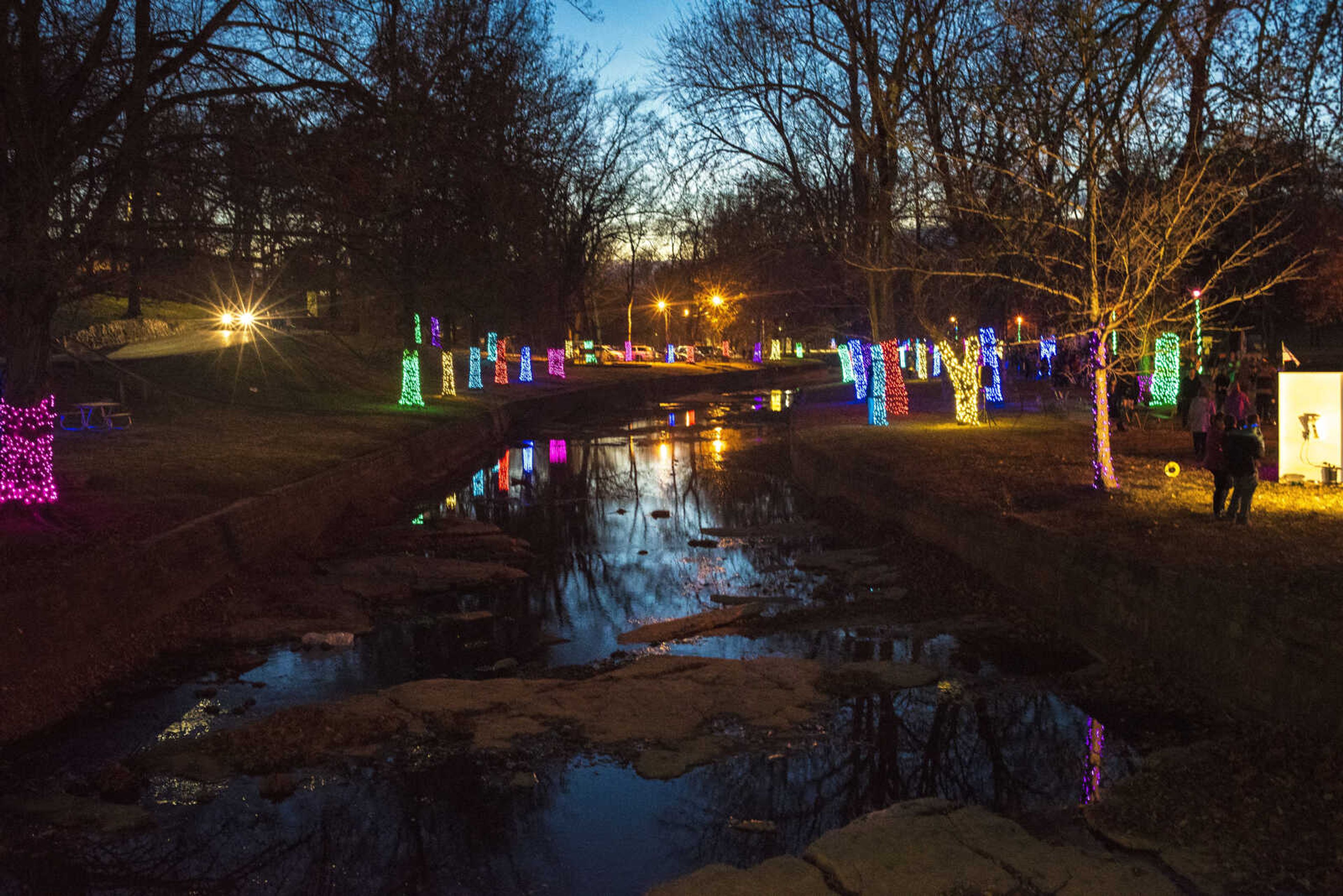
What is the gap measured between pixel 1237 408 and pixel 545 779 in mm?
7932

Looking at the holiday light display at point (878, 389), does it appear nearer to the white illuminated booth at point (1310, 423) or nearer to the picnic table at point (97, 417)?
the white illuminated booth at point (1310, 423)

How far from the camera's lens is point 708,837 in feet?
19.8

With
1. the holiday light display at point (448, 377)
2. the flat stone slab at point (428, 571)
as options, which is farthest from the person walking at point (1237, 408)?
the holiday light display at point (448, 377)

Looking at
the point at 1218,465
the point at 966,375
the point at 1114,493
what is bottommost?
the point at 1114,493

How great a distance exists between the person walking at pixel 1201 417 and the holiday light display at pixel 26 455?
13.7 metres

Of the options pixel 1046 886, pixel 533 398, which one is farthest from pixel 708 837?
pixel 533 398

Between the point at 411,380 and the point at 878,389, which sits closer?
the point at 878,389

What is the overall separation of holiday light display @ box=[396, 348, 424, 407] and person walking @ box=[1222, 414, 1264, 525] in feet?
80.6

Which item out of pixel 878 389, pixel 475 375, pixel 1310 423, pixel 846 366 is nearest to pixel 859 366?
pixel 878 389

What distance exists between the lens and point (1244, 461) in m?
10.7

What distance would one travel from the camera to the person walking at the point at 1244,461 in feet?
35.2

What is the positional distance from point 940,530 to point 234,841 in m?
9.34

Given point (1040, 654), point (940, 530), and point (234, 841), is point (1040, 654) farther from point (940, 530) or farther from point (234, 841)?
point (234, 841)

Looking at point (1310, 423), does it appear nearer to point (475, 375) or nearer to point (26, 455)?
point (26, 455)
